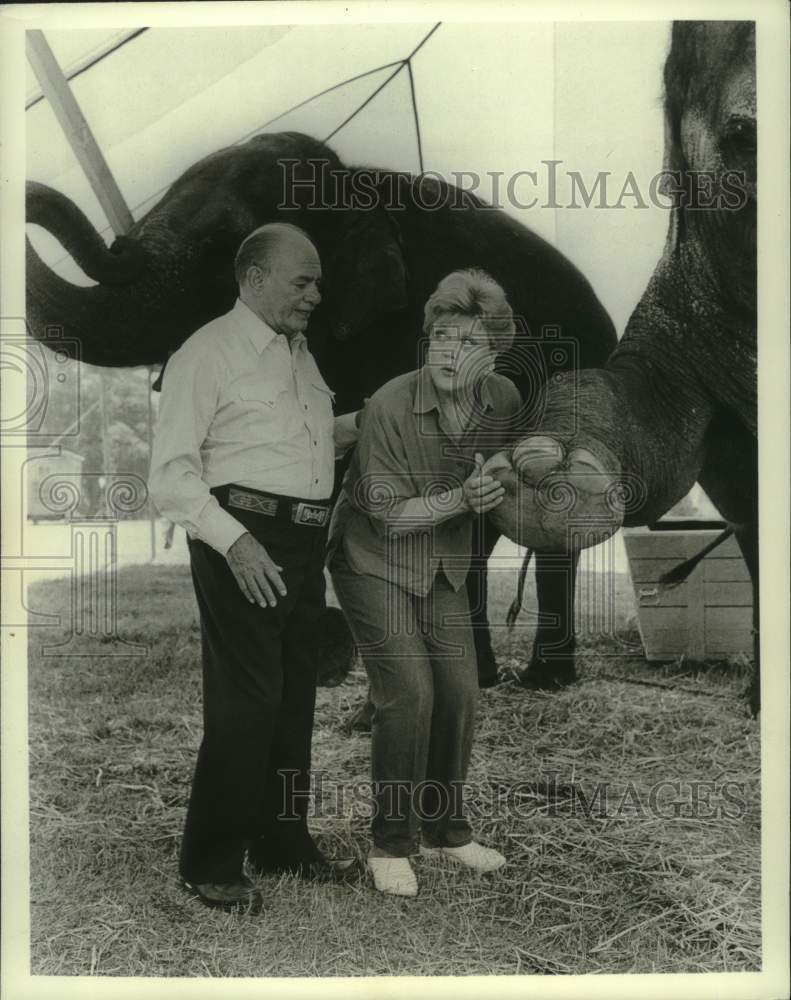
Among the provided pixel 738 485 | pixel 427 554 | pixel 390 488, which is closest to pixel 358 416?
pixel 390 488

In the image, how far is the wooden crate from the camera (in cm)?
320

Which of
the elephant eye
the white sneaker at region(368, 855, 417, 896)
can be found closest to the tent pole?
the white sneaker at region(368, 855, 417, 896)

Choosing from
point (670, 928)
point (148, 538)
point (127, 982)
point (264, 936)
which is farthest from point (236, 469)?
point (670, 928)

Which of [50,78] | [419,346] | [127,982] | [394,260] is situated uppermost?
[50,78]

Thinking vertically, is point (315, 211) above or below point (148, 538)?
above

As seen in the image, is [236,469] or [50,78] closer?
[236,469]

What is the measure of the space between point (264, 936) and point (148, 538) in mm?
1209

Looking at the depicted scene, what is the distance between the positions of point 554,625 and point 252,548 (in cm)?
94

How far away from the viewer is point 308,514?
297cm

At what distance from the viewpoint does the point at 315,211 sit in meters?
3.14

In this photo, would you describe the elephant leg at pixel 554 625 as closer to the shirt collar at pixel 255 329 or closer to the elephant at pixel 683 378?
the elephant at pixel 683 378

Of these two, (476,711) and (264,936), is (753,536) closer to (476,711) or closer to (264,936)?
(476,711)

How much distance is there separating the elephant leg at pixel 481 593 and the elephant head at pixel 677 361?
57mm

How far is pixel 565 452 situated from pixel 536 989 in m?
1.57
